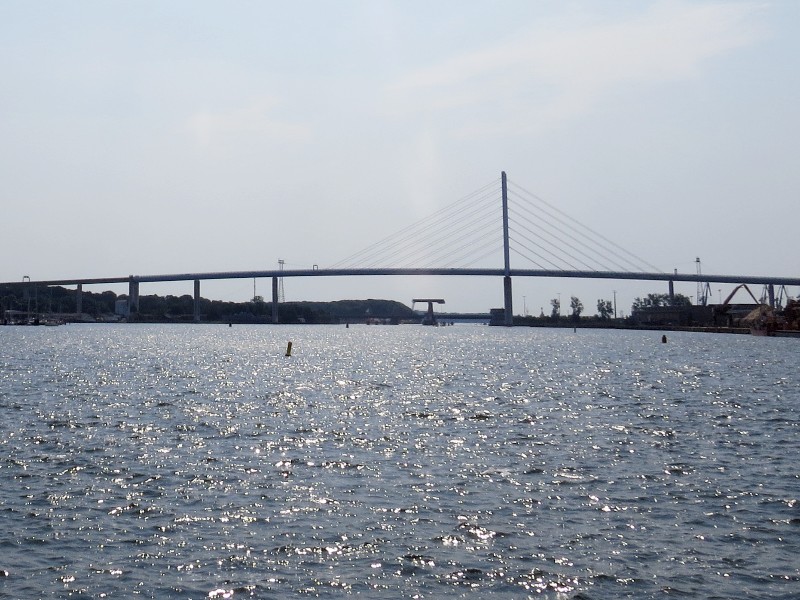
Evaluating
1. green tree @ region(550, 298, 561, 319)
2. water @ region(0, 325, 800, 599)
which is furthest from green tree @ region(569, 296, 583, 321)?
water @ region(0, 325, 800, 599)

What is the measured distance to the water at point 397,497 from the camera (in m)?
9.24

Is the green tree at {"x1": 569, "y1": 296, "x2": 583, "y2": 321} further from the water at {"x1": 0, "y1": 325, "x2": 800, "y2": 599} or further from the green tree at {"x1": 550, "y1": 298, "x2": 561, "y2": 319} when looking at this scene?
the water at {"x1": 0, "y1": 325, "x2": 800, "y2": 599}

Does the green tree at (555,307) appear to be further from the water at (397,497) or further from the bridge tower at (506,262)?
the water at (397,497)

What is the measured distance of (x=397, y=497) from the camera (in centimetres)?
1274

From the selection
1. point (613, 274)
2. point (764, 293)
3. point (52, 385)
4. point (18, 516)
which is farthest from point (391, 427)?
point (764, 293)

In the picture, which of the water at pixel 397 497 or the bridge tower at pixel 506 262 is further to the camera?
the bridge tower at pixel 506 262

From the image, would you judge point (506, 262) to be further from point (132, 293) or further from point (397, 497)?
point (397, 497)

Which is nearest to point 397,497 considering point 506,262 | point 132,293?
point 506,262

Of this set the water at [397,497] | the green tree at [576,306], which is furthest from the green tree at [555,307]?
the water at [397,497]

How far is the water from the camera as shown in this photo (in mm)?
9242

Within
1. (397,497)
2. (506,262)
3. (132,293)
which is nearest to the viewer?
(397,497)

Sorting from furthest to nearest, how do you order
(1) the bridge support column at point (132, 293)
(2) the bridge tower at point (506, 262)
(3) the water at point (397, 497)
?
1. (1) the bridge support column at point (132, 293)
2. (2) the bridge tower at point (506, 262)
3. (3) the water at point (397, 497)

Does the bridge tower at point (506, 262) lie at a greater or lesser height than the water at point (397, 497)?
greater

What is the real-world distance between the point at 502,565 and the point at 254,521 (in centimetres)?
325
